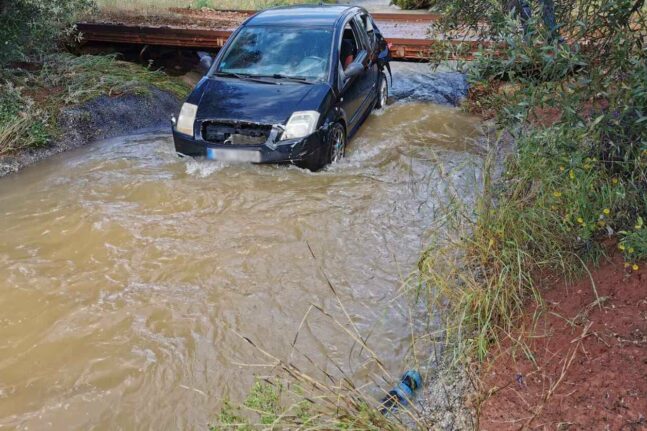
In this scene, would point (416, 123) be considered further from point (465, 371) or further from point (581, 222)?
point (465, 371)

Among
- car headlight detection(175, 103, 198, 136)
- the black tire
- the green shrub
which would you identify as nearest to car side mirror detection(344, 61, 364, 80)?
the black tire

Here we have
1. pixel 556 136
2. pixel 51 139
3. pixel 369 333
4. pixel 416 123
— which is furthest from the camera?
pixel 416 123

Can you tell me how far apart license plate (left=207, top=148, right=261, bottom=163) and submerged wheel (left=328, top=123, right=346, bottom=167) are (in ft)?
3.06

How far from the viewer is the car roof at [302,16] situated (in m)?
7.72

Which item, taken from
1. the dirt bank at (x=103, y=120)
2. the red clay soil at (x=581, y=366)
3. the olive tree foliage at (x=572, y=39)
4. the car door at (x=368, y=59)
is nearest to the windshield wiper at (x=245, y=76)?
the car door at (x=368, y=59)

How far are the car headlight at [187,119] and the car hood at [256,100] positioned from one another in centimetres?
9

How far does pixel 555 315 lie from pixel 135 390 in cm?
263

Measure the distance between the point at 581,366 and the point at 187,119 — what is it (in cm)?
517

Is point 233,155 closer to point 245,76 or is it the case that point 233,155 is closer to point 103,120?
point 245,76

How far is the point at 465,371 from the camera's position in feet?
10.8

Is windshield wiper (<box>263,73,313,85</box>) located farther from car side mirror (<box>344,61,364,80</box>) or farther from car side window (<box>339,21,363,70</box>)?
car side window (<box>339,21,363,70</box>)

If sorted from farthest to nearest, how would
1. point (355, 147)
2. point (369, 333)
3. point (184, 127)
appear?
point (355, 147) < point (184, 127) < point (369, 333)

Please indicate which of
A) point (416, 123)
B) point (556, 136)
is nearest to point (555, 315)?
point (556, 136)

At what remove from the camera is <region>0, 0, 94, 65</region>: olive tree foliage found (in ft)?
27.9
